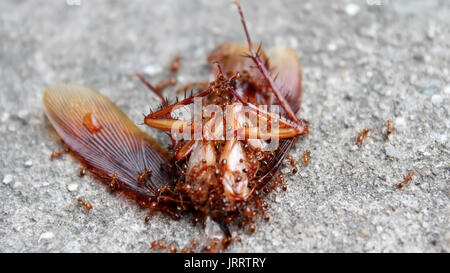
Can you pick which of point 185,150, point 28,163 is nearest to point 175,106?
point 185,150

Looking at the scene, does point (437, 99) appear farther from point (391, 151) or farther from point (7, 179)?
point (7, 179)

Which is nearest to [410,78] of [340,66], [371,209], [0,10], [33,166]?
[340,66]

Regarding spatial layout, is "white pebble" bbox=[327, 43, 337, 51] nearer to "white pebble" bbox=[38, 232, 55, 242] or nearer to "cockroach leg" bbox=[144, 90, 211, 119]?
"cockroach leg" bbox=[144, 90, 211, 119]

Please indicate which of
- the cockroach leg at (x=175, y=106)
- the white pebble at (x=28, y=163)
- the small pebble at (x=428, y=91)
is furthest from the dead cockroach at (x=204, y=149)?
the small pebble at (x=428, y=91)

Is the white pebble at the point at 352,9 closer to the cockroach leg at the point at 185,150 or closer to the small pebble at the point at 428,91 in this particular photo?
the small pebble at the point at 428,91

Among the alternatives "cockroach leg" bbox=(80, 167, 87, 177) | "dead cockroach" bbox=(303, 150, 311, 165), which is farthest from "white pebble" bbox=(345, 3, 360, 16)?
"cockroach leg" bbox=(80, 167, 87, 177)

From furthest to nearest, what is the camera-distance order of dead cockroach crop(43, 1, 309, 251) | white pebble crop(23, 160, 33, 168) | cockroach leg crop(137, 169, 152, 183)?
1. white pebble crop(23, 160, 33, 168)
2. cockroach leg crop(137, 169, 152, 183)
3. dead cockroach crop(43, 1, 309, 251)
